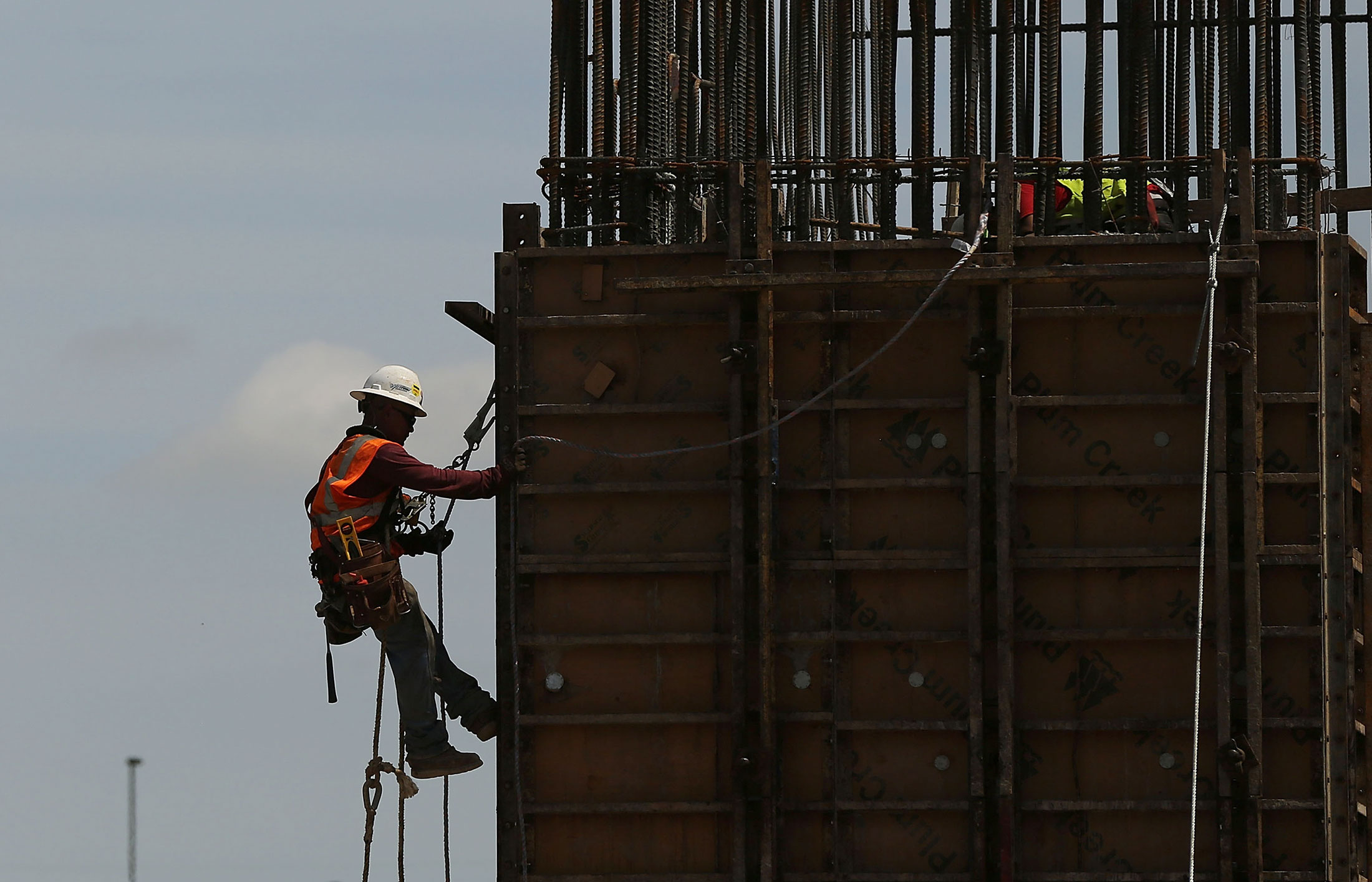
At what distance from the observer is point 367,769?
10.4 m

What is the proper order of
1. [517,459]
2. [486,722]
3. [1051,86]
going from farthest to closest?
[1051,86] < [486,722] < [517,459]

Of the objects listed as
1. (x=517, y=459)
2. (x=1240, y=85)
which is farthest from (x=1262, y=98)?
(x=517, y=459)

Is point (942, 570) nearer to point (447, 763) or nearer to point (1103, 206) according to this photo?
point (1103, 206)

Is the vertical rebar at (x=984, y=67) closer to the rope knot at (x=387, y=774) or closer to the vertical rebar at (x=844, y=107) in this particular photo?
the vertical rebar at (x=844, y=107)

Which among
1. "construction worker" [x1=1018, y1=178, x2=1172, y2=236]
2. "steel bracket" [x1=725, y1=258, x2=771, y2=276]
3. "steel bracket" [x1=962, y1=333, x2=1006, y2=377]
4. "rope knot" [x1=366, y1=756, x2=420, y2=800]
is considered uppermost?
"construction worker" [x1=1018, y1=178, x2=1172, y2=236]

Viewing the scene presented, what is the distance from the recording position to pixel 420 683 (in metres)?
10.1

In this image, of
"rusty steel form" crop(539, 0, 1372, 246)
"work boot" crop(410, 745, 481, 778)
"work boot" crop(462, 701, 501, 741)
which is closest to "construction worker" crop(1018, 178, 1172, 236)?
"rusty steel form" crop(539, 0, 1372, 246)

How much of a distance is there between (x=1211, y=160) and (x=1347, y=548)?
7.69 ft

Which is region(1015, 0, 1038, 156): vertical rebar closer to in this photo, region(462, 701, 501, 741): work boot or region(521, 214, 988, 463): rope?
region(521, 214, 988, 463): rope

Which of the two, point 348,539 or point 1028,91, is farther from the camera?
point 1028,91

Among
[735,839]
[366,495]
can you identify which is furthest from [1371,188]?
[366,495]

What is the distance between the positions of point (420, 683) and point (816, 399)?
2.96m

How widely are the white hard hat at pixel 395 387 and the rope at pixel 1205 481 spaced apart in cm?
457

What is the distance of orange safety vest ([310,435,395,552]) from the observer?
386 inches
